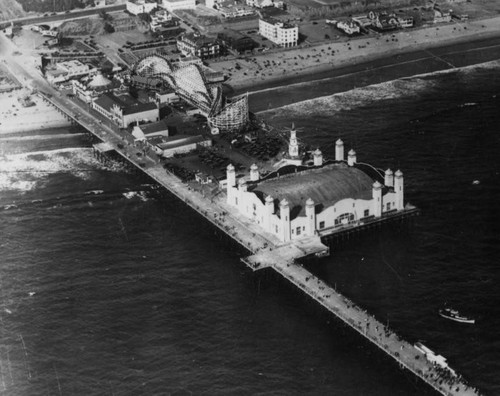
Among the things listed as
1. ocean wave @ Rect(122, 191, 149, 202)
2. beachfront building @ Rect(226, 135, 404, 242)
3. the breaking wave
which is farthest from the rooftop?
the breaking wave

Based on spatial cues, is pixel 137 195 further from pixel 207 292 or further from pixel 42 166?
pixel 207 292

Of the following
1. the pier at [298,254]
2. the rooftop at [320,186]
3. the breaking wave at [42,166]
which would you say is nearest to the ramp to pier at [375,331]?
the pier at [298,254]

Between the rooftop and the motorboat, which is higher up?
the rooftop

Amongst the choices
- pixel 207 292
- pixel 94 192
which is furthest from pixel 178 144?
pixel 207 292

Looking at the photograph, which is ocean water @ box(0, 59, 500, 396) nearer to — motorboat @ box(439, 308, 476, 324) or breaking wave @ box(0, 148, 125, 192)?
breaking wave @ box(0, 148, 125, 192)

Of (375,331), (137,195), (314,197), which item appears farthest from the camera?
(137,195)

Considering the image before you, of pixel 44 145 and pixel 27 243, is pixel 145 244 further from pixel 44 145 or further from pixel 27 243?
pixel 44 145
